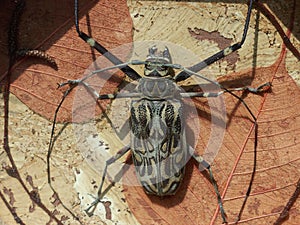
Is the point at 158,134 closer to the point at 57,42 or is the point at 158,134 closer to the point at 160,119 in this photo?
the point at 160,119

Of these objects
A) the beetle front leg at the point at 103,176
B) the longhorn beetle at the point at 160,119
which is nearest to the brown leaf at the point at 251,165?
the longhorn beetle at the point at 160,119

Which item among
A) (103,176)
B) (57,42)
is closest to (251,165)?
(103,176)

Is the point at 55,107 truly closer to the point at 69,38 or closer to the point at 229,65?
the point at 69,38

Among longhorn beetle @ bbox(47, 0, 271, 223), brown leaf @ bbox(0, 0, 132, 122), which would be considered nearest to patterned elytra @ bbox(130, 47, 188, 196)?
longhorn beetle @ bbox(47, 0, 271, 223)

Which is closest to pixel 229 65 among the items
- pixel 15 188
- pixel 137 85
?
pixel 137 85

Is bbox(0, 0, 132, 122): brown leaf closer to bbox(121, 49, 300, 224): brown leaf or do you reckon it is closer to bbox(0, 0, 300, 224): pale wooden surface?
bbox(0, 0, 300, 224): pale wooden surface

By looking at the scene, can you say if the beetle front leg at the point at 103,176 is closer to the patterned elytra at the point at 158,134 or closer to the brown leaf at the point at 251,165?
the patterned elytra at the point at 158,134
